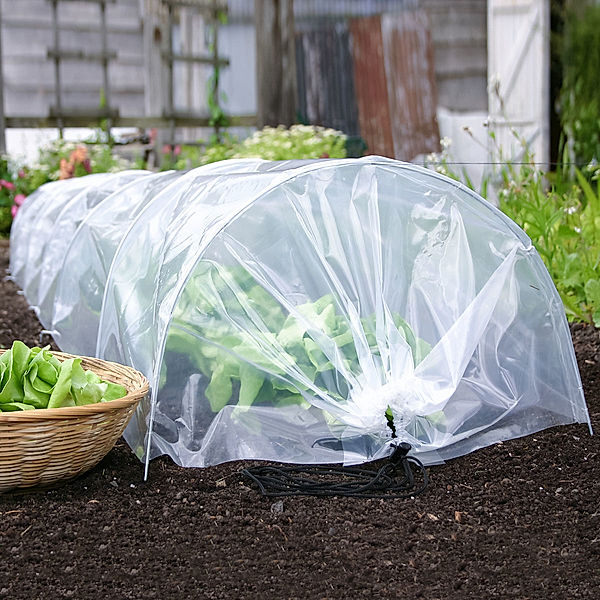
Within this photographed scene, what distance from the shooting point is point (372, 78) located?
8445 mm

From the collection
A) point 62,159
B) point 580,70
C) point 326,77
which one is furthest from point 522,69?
point 62,159

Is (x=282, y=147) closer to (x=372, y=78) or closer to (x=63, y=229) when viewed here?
(x=63, y=229)

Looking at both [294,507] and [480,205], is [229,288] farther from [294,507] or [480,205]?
[480,205]

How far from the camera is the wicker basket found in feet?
6.91

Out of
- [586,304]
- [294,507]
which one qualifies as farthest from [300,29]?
[294,507]

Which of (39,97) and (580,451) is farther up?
(39,97)

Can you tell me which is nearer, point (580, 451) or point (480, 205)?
point (580, 451)

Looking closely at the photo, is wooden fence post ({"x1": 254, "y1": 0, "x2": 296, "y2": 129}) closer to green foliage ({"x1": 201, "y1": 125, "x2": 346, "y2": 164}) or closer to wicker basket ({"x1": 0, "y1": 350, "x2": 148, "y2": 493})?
green foliage ({"x1": 201, "y1": 125, "x2": 346, "y2": 164})

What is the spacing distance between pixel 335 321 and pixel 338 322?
0.04ft

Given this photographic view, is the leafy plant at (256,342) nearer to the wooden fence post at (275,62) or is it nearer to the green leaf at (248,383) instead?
the green leaf at (248,383)

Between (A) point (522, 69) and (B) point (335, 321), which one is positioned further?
(A) point (522, 69)

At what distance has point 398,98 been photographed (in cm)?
839

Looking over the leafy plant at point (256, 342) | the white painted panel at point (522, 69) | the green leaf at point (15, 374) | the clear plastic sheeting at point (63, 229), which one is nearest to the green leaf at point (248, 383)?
the leafy plant at point (256, 342)

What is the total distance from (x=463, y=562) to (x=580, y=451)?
817mm
